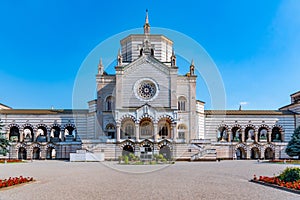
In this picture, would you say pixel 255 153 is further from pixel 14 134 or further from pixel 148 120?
pixel 14 134

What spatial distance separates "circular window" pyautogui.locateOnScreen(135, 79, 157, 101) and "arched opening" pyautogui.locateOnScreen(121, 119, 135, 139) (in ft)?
15.6

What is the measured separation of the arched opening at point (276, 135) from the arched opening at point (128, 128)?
83.4 feet

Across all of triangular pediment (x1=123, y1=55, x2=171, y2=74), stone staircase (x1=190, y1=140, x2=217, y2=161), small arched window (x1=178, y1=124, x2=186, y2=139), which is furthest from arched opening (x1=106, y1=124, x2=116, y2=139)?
stone staircase (x1=190, y1=140, x2=217, y2=161)

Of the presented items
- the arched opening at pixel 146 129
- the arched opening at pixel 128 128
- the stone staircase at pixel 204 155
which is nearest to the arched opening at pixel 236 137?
the stone staircase at pixel 204 155

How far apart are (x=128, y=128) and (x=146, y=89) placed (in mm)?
Result: 7252

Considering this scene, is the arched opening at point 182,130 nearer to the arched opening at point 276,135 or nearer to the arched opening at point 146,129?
the arched opening at point 146,129

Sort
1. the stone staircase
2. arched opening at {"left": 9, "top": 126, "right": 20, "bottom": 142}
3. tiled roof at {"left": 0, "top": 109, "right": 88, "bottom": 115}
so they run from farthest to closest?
tiled roof at {"left": 0, "top": 109, "right": 88, "bottom": 115}, arched opening at {"left": 9, "top": 126, "right": 20, "bottom": 142}, the stone staircase

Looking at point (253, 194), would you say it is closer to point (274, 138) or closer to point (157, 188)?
point (157, 188)

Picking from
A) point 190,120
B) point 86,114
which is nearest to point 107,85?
point 86,114

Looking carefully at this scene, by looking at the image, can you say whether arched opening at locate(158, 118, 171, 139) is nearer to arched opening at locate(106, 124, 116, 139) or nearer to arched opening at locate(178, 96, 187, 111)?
arched opening at locate(178, 96, 187, 111)

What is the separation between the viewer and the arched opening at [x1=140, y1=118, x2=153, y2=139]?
52.7 meters

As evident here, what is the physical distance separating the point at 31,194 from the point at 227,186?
10.0m

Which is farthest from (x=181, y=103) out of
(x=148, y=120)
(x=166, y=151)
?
(x=166, y=151)

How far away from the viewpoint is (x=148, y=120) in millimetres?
52281
